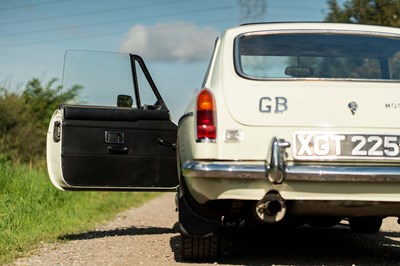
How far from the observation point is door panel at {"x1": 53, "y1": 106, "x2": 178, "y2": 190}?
19.9 ft

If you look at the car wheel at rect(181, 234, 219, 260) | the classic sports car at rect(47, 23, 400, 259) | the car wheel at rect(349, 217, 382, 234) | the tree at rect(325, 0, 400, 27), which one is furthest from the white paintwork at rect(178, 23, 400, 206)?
the tree at rect(325, 0, 400, 27)

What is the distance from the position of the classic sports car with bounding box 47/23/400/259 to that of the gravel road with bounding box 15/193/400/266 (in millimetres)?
426

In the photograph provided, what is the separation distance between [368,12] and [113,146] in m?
18.9

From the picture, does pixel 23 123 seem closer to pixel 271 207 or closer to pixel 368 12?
pixel 368 12

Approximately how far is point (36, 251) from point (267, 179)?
8.26ft

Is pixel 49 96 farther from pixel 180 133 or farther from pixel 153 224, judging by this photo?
pixel 180 133

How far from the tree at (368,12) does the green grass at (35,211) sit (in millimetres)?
12901

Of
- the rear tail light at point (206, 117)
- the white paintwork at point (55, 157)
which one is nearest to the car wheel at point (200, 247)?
the rear tail light at point (206, 117)

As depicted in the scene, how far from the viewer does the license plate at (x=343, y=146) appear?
14.0 feet

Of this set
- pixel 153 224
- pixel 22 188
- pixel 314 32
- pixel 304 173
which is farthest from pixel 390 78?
pixel 22 188

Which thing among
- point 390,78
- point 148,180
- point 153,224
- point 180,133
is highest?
point 390,78

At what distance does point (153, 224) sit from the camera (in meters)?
9.02

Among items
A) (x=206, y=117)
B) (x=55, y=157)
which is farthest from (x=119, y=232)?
(x=206, y=117)

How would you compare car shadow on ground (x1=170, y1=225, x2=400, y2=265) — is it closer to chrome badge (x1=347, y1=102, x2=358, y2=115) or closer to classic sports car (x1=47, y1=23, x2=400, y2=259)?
classic sports car (x1=47, y1=23, x2=400, y2=259)
